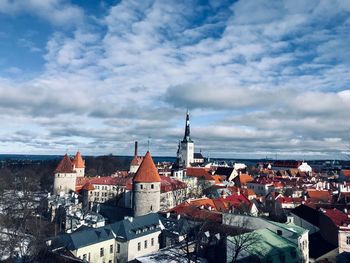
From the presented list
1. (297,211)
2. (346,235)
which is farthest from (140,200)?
(346,235)

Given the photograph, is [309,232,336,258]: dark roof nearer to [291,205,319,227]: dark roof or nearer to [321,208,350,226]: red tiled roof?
[291,205,319,227]: dark roof

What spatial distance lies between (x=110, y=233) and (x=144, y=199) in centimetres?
826

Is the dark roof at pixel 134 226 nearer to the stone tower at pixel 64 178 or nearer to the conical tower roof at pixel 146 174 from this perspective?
the conical tower roof at pixel 146 174

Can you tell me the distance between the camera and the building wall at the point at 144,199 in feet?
100

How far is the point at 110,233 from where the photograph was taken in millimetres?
22641

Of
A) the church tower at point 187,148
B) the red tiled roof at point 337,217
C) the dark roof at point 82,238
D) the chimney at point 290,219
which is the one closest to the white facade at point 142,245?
the dark roof at point 82,238

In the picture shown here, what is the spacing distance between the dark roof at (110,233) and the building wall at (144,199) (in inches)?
184

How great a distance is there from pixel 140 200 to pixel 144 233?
7224 millimetres

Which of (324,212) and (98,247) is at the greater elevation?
(324,212)

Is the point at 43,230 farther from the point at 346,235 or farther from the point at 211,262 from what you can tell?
the point at 346,235

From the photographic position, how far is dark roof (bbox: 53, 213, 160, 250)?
66.0 ft

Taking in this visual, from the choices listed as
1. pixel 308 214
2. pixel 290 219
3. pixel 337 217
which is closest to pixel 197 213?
pixel 290 219

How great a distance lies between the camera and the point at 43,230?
2727 centimetres

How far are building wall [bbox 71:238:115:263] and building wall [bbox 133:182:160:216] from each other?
7972 millimetres
